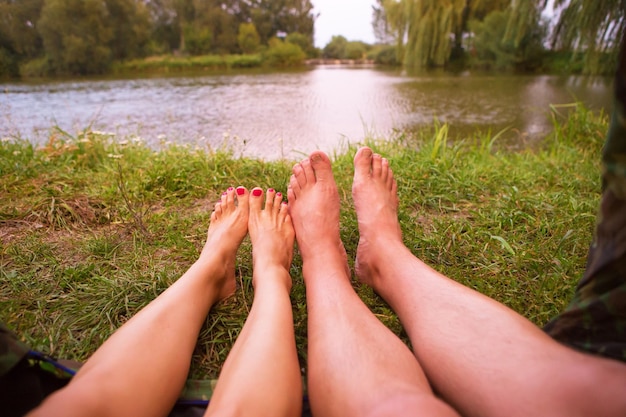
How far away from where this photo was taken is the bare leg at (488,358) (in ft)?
1.60

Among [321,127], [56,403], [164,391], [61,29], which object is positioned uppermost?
[61,29]

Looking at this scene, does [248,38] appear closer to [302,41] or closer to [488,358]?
[302,41]

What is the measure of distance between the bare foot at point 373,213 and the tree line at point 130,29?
518cm

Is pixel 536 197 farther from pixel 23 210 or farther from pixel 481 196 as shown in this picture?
pixel 23 210

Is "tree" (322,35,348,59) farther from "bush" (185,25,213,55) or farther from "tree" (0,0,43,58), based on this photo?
"tree" (0,0,43,58)

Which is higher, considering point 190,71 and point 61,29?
point 61,29

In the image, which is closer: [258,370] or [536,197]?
[258,370]

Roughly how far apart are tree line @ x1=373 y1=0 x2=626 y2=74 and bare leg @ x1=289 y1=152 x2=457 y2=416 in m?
4.49

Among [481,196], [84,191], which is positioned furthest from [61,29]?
[481,196]

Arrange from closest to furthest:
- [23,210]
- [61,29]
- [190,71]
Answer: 1. [23,210]
2. [61,29]
3. [190,71]

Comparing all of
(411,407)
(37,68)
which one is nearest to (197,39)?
(37,68)

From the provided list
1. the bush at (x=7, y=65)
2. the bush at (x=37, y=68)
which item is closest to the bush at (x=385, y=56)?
the bush at (x=37, y=68)

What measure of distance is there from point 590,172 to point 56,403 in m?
2.60

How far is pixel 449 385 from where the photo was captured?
63cm
